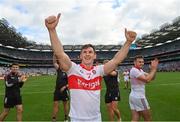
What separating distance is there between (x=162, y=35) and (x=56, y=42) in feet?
339

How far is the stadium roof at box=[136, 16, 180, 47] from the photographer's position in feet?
305

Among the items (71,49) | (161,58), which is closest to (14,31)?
(71,49)

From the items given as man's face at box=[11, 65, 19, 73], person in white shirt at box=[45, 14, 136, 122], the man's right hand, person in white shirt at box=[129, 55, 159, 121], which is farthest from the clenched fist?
man's face at box=[11, 65, 19, 73]

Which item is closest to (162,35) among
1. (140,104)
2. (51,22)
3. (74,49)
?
(74,49)

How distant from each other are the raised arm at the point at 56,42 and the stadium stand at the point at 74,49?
281 ft

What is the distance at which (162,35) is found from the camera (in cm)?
10562

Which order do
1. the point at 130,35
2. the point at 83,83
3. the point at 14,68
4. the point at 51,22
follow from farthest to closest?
the point at 14,68, the point at 130,35, the point at 83,83, the point at 51,22

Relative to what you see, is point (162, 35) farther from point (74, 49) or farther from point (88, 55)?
point (88, 55)

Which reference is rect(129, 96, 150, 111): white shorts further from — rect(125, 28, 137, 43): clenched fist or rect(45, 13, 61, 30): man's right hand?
rect(45, 13, 61, 30): man's right hand

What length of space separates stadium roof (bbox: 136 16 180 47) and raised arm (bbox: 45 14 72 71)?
8564 centimetres

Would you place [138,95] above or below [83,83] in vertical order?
below

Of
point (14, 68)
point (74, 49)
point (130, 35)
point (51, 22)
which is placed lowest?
point (14, 68)

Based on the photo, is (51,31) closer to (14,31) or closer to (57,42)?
(57,42)

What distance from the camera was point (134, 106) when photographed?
9375 mm
